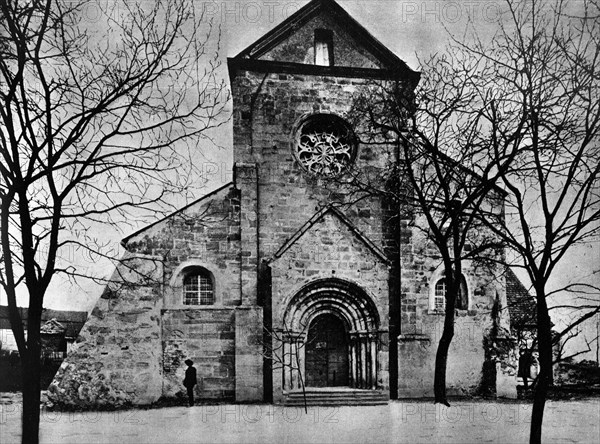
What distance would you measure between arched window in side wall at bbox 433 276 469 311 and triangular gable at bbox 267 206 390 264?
7.84ft

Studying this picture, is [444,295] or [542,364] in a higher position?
[444,295]

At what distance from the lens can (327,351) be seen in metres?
17.8

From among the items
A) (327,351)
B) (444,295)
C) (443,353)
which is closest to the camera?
(443,353)

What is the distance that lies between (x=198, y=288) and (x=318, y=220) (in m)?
4.36

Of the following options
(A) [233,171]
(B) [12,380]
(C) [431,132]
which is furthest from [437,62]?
(B) [12,380]

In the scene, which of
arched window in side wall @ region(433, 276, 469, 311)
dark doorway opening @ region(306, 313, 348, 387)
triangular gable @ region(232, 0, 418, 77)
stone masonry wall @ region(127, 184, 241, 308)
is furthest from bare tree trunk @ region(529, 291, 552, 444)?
triangular gable @ region(232, 0, 418, 77)

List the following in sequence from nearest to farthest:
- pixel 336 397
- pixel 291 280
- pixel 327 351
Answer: pixel 336 397
pixel 291 280
pixel 327 351

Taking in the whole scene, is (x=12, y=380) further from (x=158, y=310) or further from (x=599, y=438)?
(x=599, y=438)

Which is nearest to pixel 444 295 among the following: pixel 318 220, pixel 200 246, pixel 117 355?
pixel 318 220

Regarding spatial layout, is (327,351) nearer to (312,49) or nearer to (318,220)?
(318,220)

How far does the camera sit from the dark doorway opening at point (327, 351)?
1753cm

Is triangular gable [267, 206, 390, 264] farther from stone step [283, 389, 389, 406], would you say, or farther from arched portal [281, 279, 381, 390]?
stone step [283, 389, 389, 406]

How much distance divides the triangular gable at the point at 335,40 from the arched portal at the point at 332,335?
775 cm

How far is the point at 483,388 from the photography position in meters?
17.5
